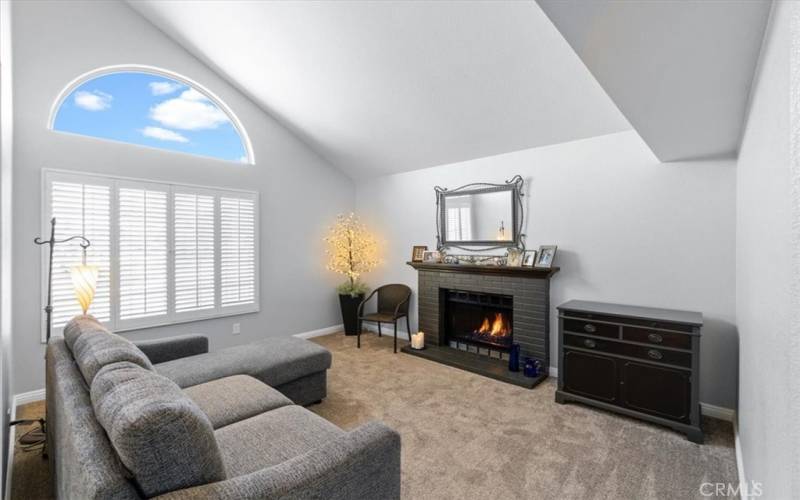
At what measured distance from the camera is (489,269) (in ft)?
13.1

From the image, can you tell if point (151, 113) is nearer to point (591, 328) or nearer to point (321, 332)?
point (321, 332)

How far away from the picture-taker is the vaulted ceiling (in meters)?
1.34

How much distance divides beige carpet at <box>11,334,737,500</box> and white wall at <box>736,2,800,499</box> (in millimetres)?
587

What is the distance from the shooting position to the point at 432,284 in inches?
181

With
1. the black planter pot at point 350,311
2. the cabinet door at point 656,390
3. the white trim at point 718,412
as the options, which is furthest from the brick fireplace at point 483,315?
the white trim at point 718,412

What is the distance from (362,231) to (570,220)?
2.99 metres

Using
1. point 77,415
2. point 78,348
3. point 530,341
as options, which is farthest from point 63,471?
point 530,341

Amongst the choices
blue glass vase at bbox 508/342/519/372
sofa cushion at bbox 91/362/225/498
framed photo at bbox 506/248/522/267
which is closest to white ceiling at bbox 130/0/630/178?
framed photo at bbox 506/248/522/267

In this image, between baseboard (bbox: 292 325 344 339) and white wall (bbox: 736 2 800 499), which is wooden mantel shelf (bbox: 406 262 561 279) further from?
white wall (bbox: 736 2 800 499)

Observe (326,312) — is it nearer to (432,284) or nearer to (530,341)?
(432,284)

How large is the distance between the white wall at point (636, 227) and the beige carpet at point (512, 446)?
85 centimetres

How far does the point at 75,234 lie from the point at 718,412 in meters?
5.69

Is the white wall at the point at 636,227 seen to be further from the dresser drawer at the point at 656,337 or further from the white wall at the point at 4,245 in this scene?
the white wall at the point at 4,245

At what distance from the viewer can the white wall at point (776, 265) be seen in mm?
807
